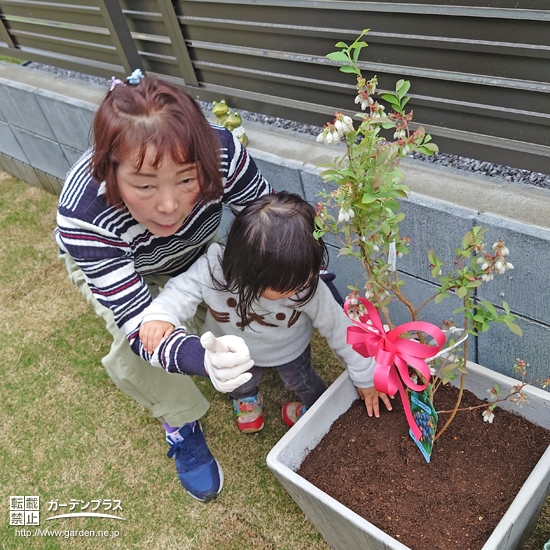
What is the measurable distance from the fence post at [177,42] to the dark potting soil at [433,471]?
1.57m

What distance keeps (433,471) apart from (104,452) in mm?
1222

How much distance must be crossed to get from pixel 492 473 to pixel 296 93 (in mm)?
1366

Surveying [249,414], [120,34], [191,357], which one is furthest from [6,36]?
[191,357]

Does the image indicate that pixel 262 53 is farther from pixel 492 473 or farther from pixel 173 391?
pixel 492 473

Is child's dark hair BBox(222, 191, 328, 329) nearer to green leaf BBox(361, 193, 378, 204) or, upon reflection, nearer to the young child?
the young child

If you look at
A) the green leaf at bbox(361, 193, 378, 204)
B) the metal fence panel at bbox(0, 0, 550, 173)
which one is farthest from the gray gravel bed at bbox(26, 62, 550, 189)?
the green leaf at bbox(361, 193, 378, 204)

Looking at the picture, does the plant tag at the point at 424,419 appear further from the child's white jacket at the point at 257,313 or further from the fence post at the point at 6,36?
the fence post at the point at 6,36


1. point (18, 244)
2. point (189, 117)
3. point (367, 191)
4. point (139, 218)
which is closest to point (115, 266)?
point (139, 218)

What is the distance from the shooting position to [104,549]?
1.81 metres

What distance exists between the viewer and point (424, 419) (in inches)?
55.1

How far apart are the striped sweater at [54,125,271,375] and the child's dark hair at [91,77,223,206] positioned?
14 cm

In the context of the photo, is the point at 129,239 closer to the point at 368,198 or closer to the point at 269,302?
the point at 269,302

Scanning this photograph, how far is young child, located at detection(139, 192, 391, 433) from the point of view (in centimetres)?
132

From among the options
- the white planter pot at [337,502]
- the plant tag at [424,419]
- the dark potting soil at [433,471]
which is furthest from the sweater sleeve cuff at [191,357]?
the plant tag at [424,419]
